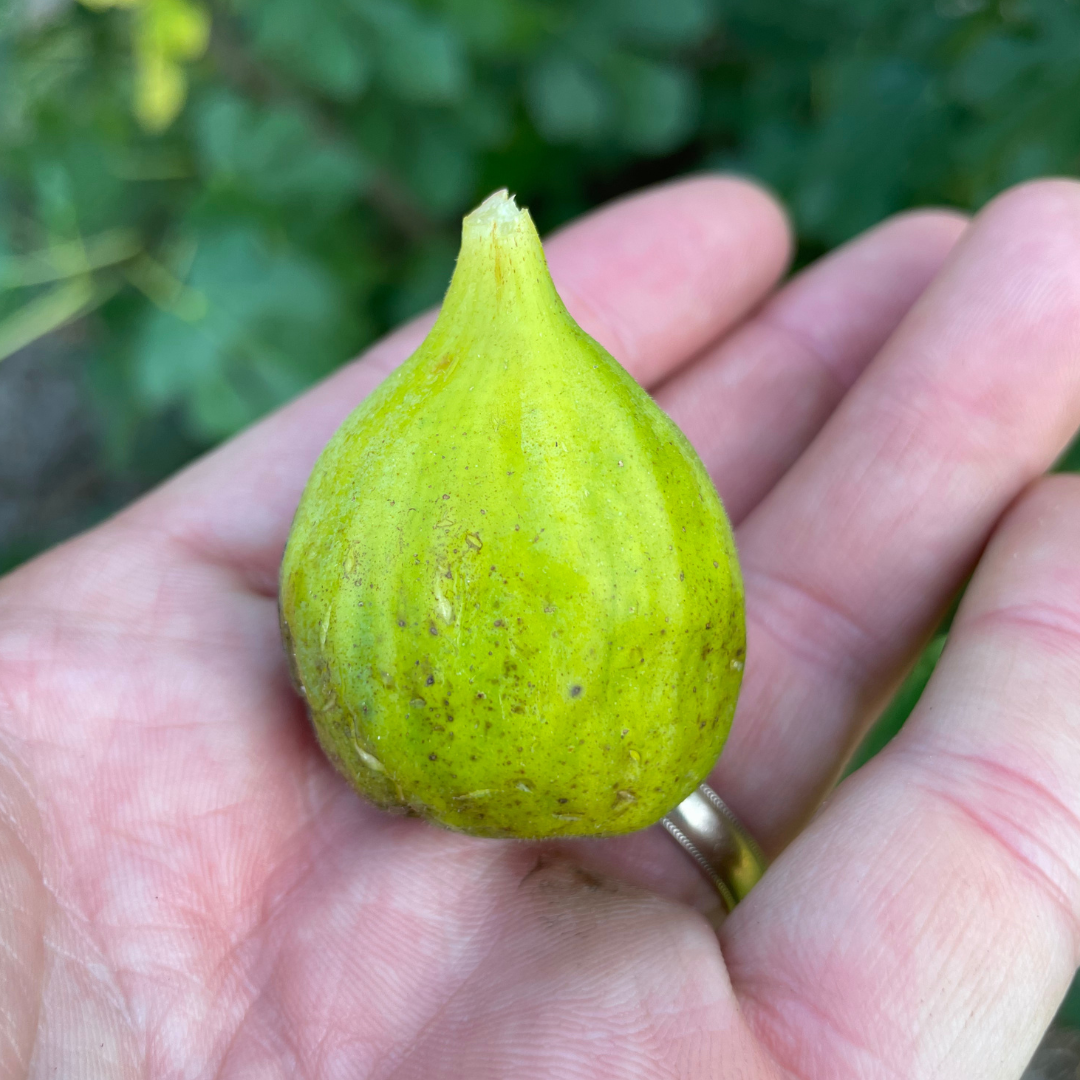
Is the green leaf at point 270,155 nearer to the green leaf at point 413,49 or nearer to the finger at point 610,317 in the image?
the green leaf at point 413,49

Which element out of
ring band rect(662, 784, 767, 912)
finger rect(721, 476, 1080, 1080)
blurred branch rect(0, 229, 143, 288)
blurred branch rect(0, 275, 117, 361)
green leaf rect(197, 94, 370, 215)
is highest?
green leaf rect(197, 94, 370, 215)

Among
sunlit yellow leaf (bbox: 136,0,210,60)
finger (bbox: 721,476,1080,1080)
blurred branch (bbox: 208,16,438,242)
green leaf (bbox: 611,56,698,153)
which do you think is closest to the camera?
finger (bbox: 721,476,1080,1080)

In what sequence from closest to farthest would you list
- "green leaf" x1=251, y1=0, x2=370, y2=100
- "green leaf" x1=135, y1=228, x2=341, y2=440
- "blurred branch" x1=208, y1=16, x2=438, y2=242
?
1. "green leaf" x1=251, y1=0, x2=370, y2=100
2. "green leaf" x1=135, y1=228, x2=341, y2=440
3. "blurred branch" x1=208, y1=16, x2=438, y2=242

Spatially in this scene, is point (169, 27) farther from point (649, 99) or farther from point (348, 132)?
point (649, 99)

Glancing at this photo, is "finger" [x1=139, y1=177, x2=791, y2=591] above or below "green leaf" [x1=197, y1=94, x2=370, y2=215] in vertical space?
below

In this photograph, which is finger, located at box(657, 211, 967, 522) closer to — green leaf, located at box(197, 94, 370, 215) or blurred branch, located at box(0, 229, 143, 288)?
green leaf, located at box(197, 94, 370, 215)

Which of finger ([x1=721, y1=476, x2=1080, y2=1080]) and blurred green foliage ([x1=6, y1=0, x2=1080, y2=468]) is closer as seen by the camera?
finger ([x1=721, y1=476, x2=1080, y2=1080])

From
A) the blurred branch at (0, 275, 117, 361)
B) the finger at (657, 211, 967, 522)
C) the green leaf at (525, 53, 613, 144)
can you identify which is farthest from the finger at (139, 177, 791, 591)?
the blurred branch at (0, 275, 117, 361)
